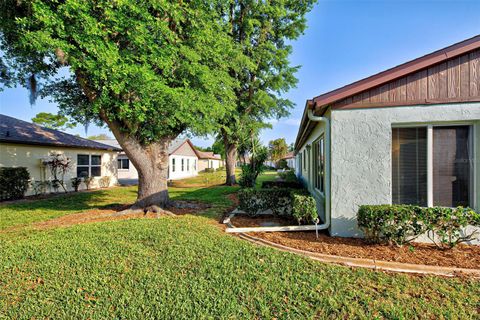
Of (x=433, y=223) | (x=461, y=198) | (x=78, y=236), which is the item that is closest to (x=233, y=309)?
(x=433, y=223)

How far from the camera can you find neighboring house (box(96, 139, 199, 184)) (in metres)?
24.8

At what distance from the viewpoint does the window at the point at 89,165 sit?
1625 cm

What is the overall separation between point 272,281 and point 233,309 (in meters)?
0.84

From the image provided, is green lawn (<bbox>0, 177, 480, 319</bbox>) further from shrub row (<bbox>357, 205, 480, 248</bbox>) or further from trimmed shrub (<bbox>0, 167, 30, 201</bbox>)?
trimmed shrub (<bbox>0, 167, 30, 201</bbox>)

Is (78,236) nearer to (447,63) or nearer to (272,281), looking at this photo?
(272,281)

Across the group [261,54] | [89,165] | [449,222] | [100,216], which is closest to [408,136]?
[449,222]

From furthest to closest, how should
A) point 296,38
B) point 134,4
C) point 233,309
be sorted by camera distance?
1. point 296,38
2. point 134,4
3. point 233,309

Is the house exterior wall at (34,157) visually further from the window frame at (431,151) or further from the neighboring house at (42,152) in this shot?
the window frame at (431,151)

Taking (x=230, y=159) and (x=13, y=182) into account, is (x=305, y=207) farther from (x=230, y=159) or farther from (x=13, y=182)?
(x=230, y=159)

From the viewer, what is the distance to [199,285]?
3.40 metres

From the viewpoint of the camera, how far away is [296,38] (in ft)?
59.9

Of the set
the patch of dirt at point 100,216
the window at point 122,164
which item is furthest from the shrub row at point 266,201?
the window at point 122,164

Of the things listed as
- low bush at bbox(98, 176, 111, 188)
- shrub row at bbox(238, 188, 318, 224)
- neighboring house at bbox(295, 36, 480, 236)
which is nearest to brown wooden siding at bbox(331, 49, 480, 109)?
neighboring house at bbox(295, 36, 480, 236)

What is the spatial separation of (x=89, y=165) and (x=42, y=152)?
3365 mm
